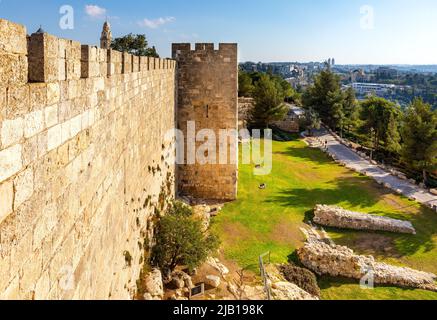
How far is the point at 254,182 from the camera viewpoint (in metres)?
17.8

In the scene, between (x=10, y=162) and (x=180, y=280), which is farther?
(x=180, y=280)

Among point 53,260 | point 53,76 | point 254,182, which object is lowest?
point 254,182

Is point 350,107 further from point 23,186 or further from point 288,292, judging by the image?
point 23,186

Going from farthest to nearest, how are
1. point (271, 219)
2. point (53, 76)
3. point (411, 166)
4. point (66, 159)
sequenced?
point (411, 166)
point (271, 219)
point (66, 159)
point (53, 76)

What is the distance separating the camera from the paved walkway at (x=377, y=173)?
1892 centimetres

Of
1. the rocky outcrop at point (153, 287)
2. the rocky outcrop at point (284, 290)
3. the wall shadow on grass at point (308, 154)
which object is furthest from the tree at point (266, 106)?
the rocky outcrop at point (153, 287)

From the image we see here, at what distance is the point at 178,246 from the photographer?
29.1 ft

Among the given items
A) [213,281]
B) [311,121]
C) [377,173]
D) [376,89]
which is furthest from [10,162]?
[376,89]

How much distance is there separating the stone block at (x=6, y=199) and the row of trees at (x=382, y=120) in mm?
22190

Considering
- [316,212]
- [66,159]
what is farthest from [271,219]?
[66,159]

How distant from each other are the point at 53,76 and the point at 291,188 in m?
15.9

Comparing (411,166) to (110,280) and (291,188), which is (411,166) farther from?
(110,280)

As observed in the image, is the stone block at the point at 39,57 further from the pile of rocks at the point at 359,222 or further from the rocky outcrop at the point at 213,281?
the pile of rocks at the point at 359,222

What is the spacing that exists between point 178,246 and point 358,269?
16.6 ft
